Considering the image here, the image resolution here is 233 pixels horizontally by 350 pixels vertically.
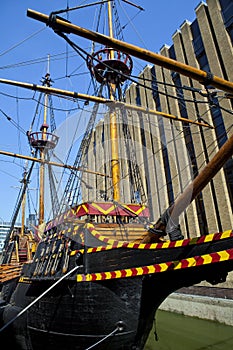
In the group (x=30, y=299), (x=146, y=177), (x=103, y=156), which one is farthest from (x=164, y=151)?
(x=30, y=299)

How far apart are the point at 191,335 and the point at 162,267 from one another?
6.52 m

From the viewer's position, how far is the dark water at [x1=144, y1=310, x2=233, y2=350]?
27.4ft

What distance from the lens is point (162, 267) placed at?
15.6 ft

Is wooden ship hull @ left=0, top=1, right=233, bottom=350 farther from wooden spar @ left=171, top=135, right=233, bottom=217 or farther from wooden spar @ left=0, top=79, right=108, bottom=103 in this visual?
wooden spar @ left=0, top=79, right=108, bottom=103

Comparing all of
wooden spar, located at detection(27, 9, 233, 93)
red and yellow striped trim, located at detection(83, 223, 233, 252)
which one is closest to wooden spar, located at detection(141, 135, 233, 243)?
red and yellow striped trim, located at detection(83, 223, 233, 252)

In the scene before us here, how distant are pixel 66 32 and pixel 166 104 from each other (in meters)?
16.0

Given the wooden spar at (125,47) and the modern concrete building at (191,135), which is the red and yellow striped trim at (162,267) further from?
the modern concrete building at (191,135)

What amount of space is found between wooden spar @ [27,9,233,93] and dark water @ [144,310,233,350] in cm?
773

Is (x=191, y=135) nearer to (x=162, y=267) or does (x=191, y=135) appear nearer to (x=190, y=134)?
(x=190, y=134)

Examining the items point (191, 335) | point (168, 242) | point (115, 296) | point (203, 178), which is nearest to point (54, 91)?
point (203, 178)

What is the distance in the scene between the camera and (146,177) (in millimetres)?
20625

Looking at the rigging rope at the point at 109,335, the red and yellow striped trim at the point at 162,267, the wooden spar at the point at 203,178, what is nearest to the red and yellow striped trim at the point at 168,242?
the red and yellow striped trim at the point at 162,267

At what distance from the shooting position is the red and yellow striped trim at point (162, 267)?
165 inches

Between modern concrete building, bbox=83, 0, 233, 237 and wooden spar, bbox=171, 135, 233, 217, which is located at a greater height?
modern concrete building, bbox=83, 0, 233, 237
